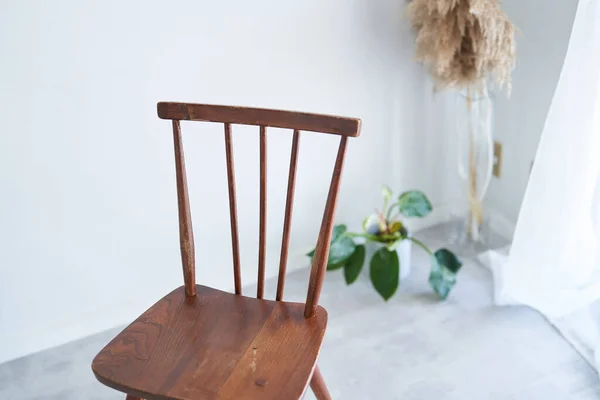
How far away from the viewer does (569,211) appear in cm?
145

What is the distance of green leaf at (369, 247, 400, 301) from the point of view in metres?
1.74

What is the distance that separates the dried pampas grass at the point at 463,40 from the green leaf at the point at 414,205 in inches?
13.6

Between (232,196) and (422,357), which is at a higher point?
(232,196)

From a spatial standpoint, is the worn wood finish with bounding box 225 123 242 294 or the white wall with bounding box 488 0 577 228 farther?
the white wall with bounding box 488 0 577 228

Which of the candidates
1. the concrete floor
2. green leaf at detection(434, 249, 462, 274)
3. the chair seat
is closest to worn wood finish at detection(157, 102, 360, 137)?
the chair seat

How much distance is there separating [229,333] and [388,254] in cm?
73

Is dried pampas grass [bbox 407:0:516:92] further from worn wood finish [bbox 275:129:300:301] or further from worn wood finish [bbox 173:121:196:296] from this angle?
worn wood finish [bbox 173:121:196:296]

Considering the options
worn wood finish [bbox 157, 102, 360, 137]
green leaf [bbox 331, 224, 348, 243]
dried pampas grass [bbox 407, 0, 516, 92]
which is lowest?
green leaf [bbox 331, 224, 348, 243]

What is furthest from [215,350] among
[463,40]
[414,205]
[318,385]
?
[463,40]

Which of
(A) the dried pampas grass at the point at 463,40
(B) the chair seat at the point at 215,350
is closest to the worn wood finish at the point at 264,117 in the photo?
(B) the chair seat at the point at 215,350

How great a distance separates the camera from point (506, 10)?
5.89ft

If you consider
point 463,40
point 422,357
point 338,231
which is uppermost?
point 463,40

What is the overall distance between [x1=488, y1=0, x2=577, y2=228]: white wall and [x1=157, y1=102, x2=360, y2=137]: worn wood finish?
0.79m

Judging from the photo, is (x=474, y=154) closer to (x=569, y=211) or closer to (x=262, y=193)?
(x=569, y=211)
